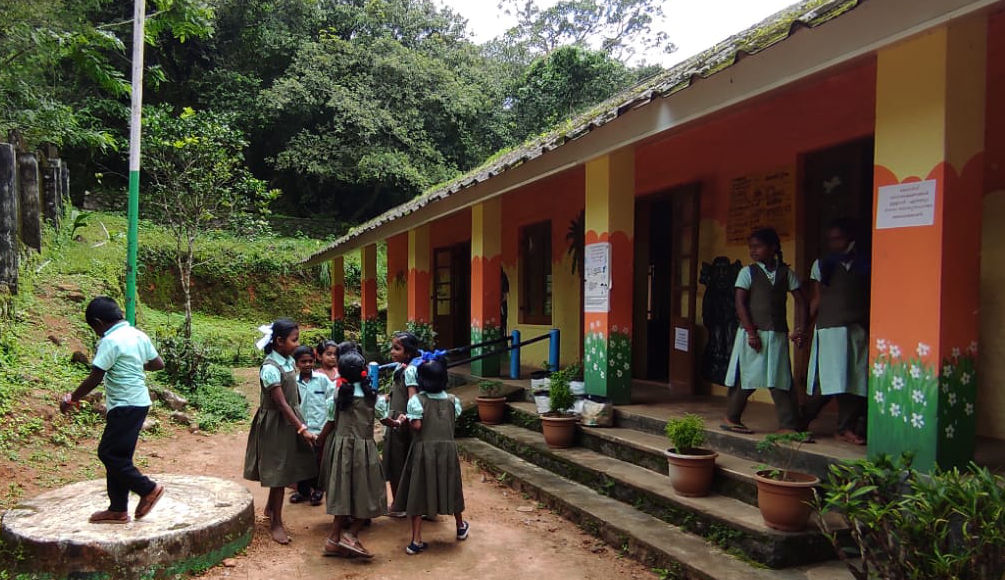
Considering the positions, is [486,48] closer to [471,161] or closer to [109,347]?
[471,161]

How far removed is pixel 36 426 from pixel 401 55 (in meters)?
20.4

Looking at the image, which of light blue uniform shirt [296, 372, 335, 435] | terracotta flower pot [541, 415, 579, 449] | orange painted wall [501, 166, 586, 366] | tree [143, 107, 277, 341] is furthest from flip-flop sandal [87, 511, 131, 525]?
tree [143, 107, 277, 341]

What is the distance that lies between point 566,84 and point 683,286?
18093mm

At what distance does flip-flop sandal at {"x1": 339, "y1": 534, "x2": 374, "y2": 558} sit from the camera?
3750 millimetres

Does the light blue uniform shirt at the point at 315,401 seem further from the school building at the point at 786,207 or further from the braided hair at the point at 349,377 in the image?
the school building at the point at 786,207

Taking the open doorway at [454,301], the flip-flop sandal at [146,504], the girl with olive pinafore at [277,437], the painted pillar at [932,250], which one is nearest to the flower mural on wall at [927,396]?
the painted pillar at [932,250]

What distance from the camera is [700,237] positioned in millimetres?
6430

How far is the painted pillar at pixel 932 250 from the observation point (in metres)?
3.00

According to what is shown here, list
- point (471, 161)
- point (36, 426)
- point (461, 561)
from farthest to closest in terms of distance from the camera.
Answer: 1. point (471, 161)
2. point (36, 426)
3. point (461, 561)

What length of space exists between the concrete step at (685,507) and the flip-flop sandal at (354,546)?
5.78 feet

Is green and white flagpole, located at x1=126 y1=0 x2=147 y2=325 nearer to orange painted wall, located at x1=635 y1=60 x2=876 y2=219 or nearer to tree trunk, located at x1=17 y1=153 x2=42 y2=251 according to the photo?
tree trunk, located at x1=17 y1=153 x2=42 y2=251

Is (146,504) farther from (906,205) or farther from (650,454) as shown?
(906,205)

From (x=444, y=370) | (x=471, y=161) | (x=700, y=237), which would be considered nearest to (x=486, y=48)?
(x=471, y=161)

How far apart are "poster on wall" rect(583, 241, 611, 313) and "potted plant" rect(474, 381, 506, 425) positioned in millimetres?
1579
